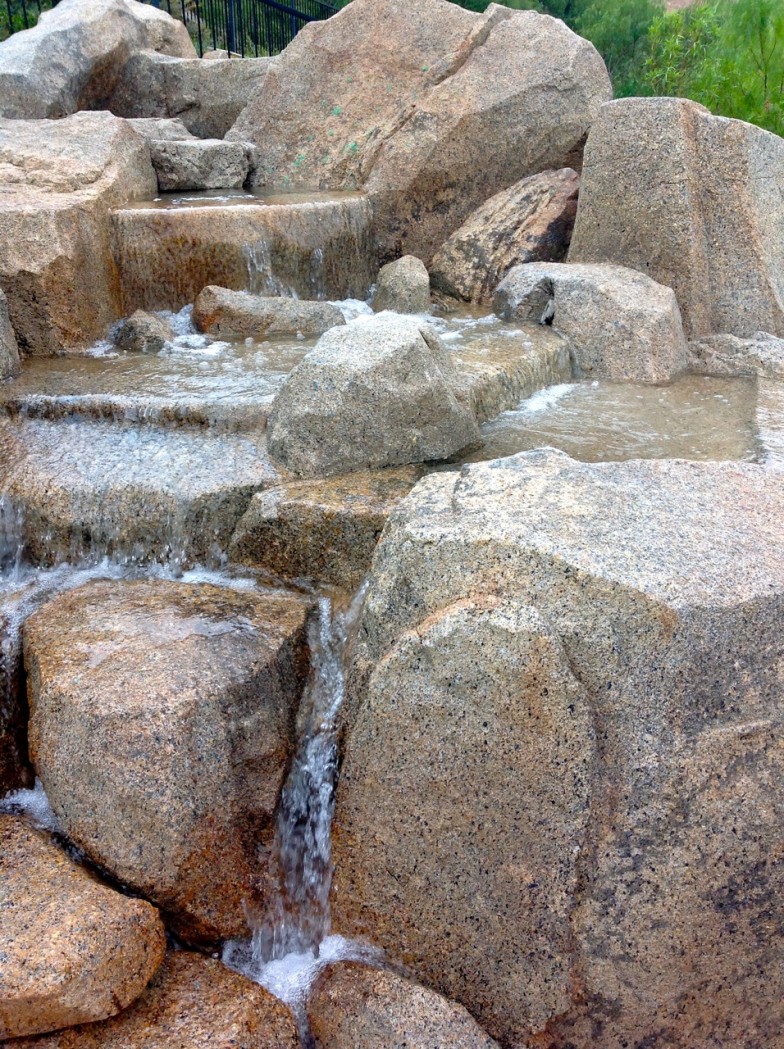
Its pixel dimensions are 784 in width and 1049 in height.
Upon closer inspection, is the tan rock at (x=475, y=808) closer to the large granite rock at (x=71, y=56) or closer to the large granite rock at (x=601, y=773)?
the large granite rock at (x=601, y=773)

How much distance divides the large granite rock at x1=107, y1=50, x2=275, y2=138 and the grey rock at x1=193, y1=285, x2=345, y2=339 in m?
4.17

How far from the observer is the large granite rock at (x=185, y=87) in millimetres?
8992

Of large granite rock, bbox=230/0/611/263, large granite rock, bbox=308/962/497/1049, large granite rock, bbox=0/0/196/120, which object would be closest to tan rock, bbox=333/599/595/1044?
large granite rock, bbox=308/962/497/1049

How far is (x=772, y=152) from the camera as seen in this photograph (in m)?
6.04

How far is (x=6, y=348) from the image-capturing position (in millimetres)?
4762

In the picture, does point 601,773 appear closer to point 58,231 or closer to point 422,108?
point 58,231

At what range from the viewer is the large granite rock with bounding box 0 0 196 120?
7.55 metres

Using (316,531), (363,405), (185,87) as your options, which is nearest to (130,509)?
(316,531)

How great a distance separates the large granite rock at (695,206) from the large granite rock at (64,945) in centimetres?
488

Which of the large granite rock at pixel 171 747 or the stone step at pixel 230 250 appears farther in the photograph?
the stone step at pixel 230 250

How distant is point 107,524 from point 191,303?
2.79 m

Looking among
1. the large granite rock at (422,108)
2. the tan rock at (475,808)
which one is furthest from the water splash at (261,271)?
the tan rock at (475,808)

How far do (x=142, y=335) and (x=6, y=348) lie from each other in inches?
33.9

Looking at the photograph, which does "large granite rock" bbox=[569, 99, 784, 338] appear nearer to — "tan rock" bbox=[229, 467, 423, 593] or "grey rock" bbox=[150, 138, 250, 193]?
"grey rock" bbox=[150, 138, 250, 193]
